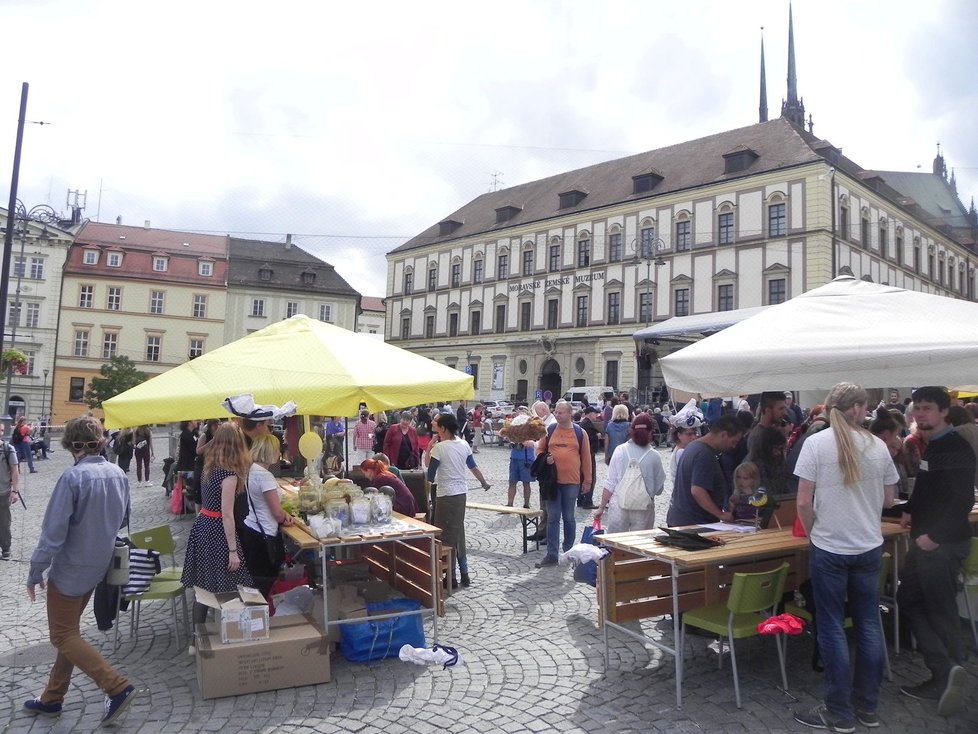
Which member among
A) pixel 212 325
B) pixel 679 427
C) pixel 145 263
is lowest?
pixel 679 427

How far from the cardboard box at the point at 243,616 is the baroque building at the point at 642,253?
90.5ft

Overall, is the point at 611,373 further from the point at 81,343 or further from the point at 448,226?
the point at 81,343

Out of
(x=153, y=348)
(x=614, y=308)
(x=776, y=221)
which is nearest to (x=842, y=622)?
(x=776, y=221)

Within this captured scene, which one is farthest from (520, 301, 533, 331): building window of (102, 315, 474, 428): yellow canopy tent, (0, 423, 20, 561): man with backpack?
(102, 315, 474, 428): yellow canopy tent

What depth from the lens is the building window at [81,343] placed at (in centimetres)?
5209

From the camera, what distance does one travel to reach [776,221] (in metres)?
36.8

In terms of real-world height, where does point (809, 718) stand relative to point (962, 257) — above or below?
below

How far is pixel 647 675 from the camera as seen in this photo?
4945mm

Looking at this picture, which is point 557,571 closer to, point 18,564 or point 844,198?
point 18,564

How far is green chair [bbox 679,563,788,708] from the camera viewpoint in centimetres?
429

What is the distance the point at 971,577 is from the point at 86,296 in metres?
57.7

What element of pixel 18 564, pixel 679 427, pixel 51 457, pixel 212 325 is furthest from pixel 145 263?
pixel 679 427

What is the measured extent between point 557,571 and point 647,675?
289 centimetres

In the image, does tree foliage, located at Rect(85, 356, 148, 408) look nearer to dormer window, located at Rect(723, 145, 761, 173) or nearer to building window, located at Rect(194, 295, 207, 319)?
building window, located at Rect(194, 295, 207, 319)
